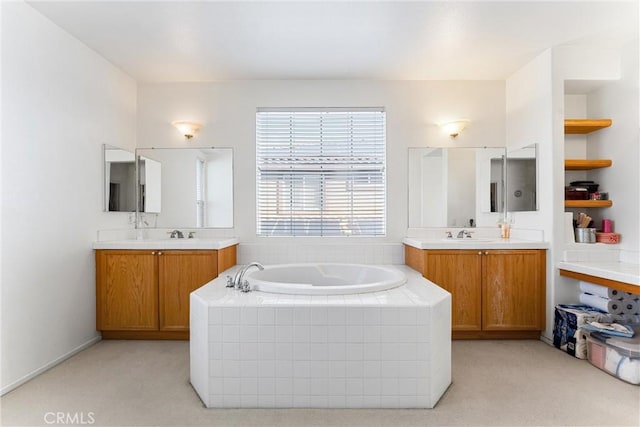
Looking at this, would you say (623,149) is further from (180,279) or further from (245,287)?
(180,279)

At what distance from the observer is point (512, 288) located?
290 centimetres

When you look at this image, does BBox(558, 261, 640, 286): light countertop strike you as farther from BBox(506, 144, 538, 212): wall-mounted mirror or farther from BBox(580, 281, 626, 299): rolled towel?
BBox(506, 144, 538, 212): wall-mounted mirror

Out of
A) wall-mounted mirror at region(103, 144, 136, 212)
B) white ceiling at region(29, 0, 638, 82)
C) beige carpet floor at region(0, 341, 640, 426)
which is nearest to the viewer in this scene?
beige carpet floor at region(0, 341, 640, 426)

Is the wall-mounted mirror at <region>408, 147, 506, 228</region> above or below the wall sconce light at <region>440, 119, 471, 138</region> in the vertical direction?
below

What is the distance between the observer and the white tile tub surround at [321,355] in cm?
188

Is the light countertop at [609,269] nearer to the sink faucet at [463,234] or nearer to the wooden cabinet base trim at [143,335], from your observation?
the sink faucet at [463,234]

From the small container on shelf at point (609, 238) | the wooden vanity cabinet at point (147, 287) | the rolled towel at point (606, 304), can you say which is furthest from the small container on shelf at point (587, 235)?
the wooden vanity cabinet at point (147, 287)

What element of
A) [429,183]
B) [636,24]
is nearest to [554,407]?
[429,183]

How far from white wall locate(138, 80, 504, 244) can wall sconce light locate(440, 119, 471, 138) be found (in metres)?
0.06

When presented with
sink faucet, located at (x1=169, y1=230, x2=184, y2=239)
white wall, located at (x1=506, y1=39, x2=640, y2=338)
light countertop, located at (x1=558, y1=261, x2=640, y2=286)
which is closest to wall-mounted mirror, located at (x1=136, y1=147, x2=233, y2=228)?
sink faucet, located at (x1=169, y1=230, x2=184, y2=239)

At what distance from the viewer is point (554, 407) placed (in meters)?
1.91

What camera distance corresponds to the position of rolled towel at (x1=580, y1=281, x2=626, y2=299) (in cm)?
258

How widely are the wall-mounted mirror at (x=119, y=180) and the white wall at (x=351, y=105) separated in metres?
0.54

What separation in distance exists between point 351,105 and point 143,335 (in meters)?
2.88
